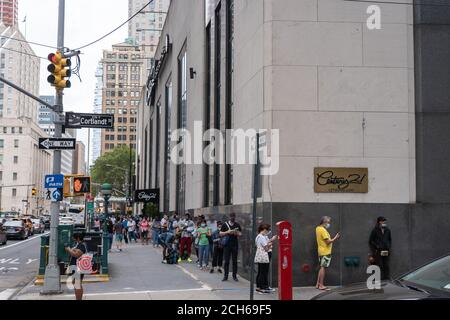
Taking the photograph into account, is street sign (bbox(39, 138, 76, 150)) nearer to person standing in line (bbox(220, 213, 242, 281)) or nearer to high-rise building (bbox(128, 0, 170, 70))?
person standing in line (bbox(220, 213, 242, 281))

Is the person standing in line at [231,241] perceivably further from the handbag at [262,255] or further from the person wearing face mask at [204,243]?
the person wearing face mask at [204,243]

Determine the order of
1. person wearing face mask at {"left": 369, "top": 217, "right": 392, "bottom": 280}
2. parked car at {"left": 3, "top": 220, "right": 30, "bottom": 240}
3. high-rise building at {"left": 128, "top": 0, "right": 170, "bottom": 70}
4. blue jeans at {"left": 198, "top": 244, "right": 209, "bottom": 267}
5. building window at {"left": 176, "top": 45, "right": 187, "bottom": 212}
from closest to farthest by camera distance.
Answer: person wearing face mask at {"left": 369, "top": 217, "right": 392, "bottom": 280}
blue jeans at {"left": 198, "top": 244, "right": 209, "bottom": 267}
building window at {"left": 176, "top": 45, "right": 187, "bottom": 212}
parked car at {"left": 3, "top": 220, "right": 30, "bottom": 240}
high-rise building at {"left": 128, "top": 0, "right": 170, "bottom": 70}

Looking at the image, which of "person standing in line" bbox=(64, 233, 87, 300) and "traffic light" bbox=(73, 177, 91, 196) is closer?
"person standing in line" bbox=(64, 233, 87, 300)

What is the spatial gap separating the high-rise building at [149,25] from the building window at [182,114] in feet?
376

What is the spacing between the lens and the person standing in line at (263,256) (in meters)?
13.4

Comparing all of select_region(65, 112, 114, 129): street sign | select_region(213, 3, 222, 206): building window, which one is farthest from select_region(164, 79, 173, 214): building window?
select_region(65, 112, 114, 129): street sign

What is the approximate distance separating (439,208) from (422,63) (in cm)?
390

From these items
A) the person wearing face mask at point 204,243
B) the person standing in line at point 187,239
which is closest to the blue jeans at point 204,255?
the person wearing face mask at point 204,243

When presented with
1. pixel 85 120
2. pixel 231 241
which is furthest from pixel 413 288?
pixel 85 120

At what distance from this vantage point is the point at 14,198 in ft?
410

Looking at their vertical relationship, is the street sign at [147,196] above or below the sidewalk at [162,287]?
above

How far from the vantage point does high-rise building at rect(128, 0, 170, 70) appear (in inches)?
6014

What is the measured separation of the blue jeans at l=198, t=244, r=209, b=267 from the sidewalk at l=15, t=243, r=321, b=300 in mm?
358

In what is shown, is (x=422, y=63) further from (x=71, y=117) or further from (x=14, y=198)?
(x=14, y=198)
